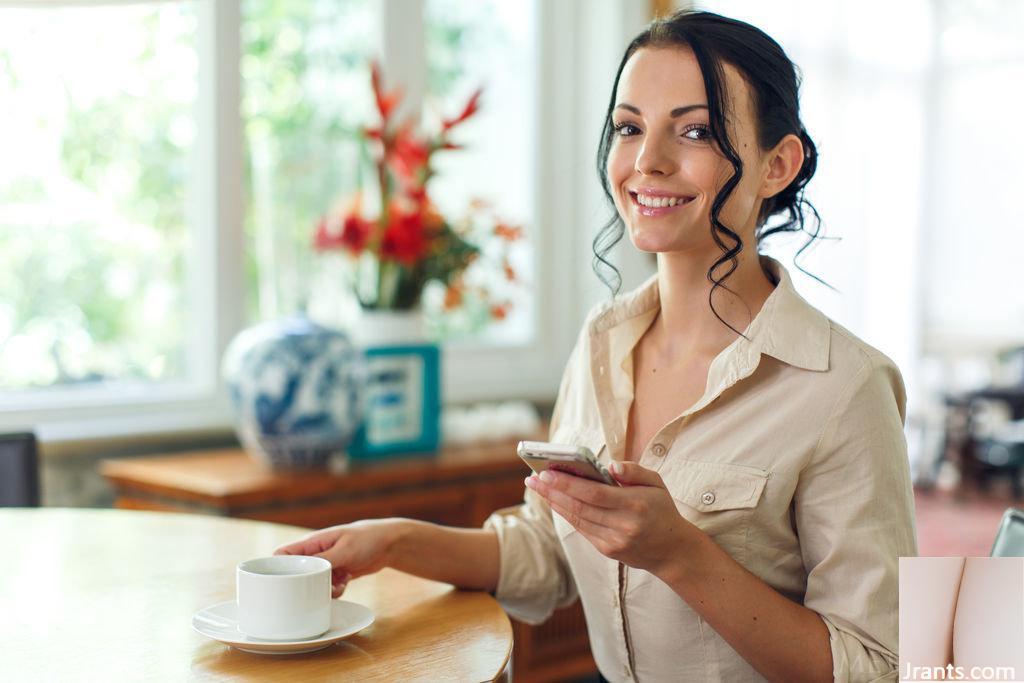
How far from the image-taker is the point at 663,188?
4.28 ft

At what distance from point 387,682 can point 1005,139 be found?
6.85 metres

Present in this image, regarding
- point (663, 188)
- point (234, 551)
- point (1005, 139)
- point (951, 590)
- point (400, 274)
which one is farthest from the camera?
point (1005, 139)

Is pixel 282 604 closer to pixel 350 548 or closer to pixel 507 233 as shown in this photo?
pixel 350 548

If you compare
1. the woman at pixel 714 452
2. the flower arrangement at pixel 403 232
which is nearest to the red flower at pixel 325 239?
the flower arrangement at pixel 403 232

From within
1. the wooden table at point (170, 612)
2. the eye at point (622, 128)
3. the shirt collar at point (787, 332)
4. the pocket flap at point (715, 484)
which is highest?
the eye at point (622, 128)

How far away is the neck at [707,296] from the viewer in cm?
137

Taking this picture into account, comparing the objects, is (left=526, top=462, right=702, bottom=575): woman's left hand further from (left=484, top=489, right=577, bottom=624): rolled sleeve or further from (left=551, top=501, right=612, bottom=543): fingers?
(left=484, top=489, right=577, bottom=624): rolled sleeve

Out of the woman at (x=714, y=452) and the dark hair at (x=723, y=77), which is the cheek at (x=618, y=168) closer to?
the woman at (x=714, y=452)

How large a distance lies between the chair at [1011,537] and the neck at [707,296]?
1.17 feet

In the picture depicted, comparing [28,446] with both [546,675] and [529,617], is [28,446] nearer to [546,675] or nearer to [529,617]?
[529,617]

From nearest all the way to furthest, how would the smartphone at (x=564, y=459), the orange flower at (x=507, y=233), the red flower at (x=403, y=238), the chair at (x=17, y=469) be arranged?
1. the smartphone at (x=564, y=459)
2. the chair at (x=17, y=469)
3. the red flower at (x=403, y=238)
4. the orange flower at (x=507, y=233)

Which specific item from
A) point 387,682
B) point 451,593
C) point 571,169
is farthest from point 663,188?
point 571,169

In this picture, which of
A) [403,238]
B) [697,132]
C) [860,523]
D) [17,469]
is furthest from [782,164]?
[403,238]

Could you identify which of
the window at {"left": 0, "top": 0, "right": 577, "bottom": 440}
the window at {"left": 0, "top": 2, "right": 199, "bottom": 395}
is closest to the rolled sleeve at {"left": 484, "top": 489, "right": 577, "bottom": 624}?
the window at {"left": 0, "top": 0, "right": 577, "bottom": 440}
